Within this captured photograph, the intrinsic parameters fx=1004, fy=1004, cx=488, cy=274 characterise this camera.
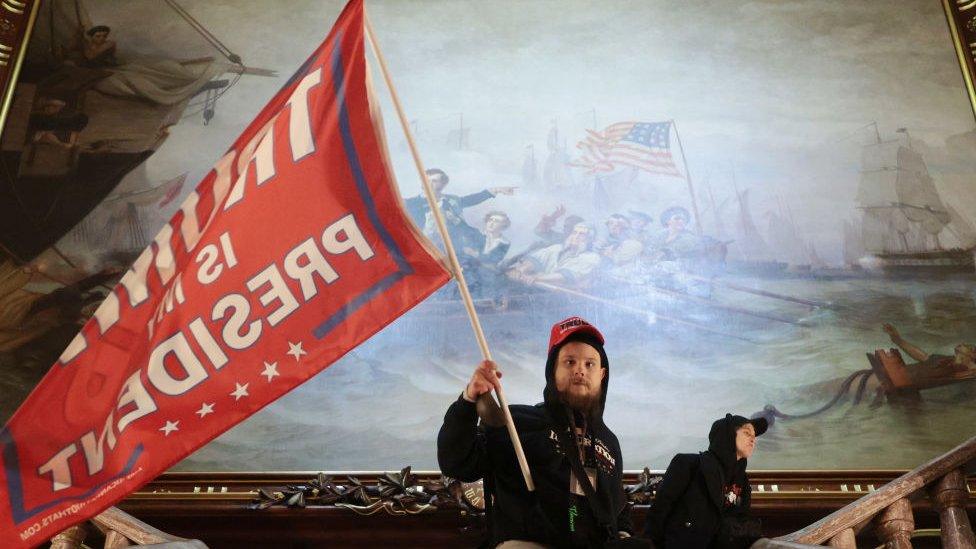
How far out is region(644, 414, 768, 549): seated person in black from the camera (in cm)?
402

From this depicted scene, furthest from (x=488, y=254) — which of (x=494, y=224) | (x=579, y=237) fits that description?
(x=579, y=237)

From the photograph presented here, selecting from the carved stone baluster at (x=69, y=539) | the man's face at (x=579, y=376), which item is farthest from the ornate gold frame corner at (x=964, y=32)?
the carved stone baluster at (x=69, y=539)

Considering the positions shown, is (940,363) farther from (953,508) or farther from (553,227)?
(553,227)

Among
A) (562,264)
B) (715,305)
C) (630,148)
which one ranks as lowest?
(715,305)

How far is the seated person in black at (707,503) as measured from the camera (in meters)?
4.02

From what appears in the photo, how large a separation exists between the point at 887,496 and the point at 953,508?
286mm

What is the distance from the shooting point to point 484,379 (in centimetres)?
346

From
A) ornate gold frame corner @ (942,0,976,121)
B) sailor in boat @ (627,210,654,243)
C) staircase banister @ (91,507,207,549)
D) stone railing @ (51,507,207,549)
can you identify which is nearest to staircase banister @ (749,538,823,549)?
staircase banister @ (91,507,207,549)

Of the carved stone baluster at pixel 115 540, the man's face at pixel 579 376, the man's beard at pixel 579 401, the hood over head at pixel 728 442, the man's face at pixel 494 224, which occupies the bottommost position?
the carved stone baluster at pixel 115 540

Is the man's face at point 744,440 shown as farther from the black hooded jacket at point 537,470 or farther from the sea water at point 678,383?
the sea water at point 678,383

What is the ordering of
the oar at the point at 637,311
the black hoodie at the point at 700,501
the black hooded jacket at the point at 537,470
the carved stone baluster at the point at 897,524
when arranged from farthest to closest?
the oar at the point at 637,311 → the carved stone baluster at the point at 897,524 → the black hoodie at the point at 700,501 → the black hooded jacket at the point at 537,470

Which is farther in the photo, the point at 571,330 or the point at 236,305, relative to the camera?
the point at 571,330

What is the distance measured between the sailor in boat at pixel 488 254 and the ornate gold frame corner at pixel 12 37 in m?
3.40

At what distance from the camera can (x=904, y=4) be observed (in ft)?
24.2
